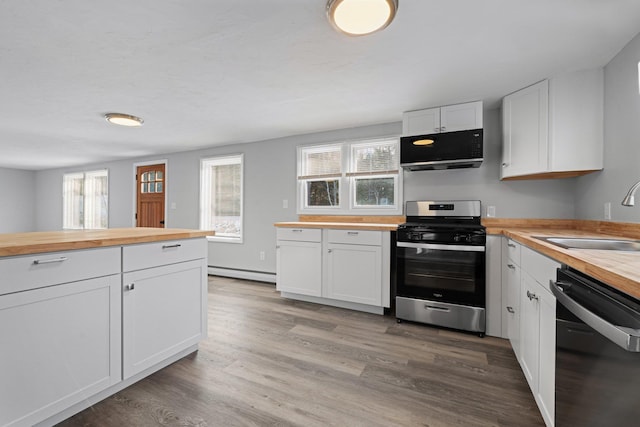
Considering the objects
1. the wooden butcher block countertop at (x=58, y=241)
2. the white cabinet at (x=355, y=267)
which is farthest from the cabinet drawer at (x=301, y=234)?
the wooden butcher block countertop at (x=58, y=241)

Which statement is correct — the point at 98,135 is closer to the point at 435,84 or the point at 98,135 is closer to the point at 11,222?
the point at 435,84

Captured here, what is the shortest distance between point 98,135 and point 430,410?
5206 millimetres

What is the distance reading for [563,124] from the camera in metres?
2.26

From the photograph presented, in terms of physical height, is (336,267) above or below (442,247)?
below

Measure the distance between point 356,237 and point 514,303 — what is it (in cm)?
147

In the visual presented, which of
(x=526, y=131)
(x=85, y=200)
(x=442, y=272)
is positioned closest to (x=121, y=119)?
(x=442, y=272)

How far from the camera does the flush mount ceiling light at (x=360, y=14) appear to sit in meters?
1.41

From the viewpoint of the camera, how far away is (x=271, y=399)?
5.34 feet

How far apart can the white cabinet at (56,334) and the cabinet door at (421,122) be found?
281 cm

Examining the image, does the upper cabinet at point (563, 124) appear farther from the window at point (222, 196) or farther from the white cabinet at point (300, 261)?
the window at point (222, 196)

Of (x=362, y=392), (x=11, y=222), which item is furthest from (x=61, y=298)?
(x=11, y=222)

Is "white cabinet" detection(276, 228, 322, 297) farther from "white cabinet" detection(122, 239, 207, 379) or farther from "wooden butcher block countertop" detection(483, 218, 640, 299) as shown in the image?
"wooden butcher block countertop" detection(483, 218, 640, 299)

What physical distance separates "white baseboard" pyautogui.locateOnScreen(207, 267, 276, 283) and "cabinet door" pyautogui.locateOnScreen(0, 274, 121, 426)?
2.74m

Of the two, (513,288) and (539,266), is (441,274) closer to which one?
(513,288)
